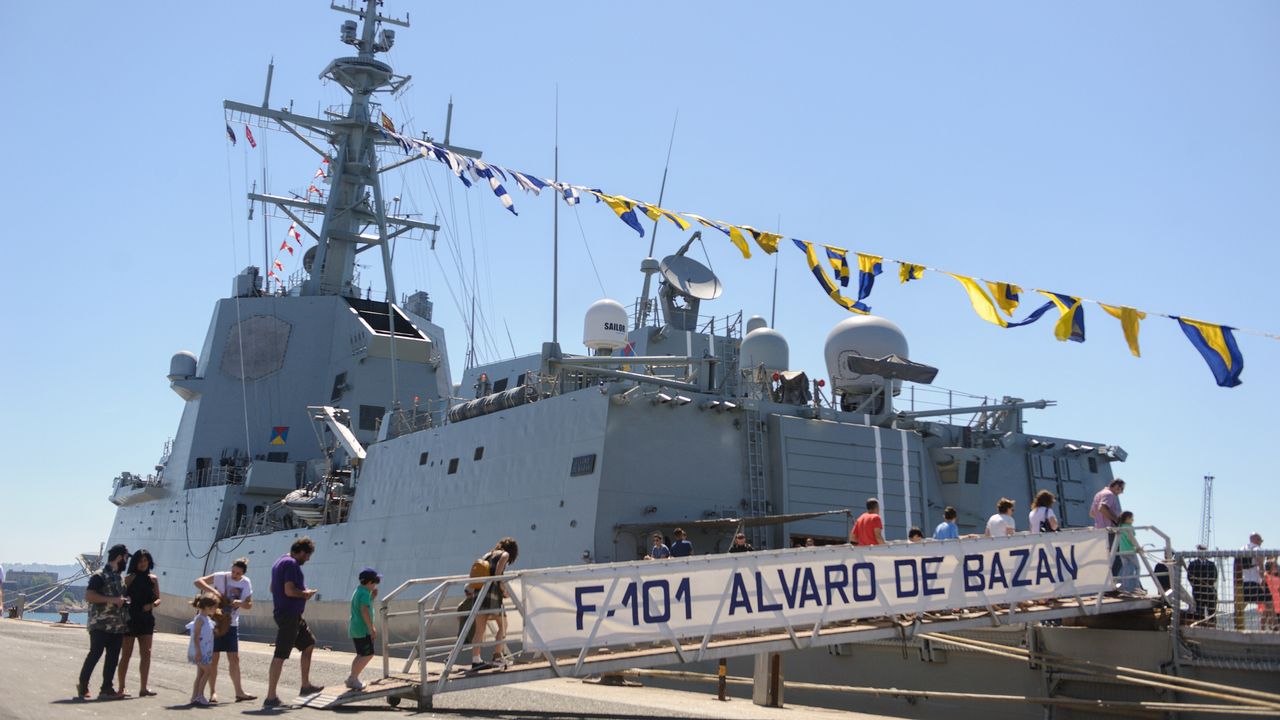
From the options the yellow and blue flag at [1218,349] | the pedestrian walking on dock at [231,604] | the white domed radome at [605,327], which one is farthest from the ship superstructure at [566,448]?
the pedestrian walking on dock at [231,604]

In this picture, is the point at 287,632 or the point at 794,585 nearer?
the point at 287,632

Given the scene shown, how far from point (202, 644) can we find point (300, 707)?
929 millimetres

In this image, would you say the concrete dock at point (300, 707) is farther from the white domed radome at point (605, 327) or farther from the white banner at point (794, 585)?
the white domed radome at point (605, 327)

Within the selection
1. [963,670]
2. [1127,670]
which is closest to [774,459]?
[963,670]

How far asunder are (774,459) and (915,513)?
2.40 meters

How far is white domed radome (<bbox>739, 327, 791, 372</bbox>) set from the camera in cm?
1773

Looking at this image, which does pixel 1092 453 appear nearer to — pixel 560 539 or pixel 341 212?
pixel 560 539

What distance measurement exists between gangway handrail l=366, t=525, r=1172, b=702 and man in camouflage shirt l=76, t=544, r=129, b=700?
2081mm

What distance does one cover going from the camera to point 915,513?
16672 millimetres

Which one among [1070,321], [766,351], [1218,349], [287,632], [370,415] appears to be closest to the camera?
[287,632]

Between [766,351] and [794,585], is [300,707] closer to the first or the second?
[794,585]

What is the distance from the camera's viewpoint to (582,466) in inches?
604

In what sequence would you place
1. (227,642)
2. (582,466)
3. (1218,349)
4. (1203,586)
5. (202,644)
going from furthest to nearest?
(582,466) → (1218,349) → (1203,586) → (227,642) → (202,644)

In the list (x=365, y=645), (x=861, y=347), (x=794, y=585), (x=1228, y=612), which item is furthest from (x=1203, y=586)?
(x=861, y=347)
